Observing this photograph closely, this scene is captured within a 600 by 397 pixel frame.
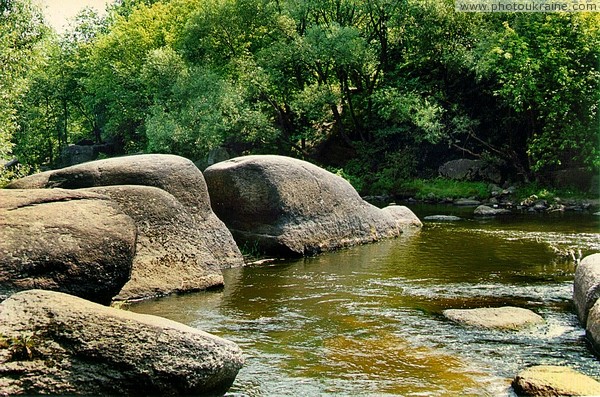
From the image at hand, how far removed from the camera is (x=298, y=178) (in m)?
17.2

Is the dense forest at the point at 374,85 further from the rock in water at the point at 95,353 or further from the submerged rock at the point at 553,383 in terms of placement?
the submerged rock at the point at 553,383

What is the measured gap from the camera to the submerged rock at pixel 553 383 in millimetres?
6719

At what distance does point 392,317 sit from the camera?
34.1 feet

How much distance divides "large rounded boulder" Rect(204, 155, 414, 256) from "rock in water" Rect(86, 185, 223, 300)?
135 inches

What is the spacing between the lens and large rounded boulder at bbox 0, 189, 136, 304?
9016mm

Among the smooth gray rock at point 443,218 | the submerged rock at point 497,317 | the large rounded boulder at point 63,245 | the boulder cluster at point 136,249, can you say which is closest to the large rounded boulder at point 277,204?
the boulder cluster at point 136,249

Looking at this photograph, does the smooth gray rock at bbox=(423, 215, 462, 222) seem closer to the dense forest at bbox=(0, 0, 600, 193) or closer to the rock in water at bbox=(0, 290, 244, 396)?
the dense forest at bbox=(0, 0, 600, 193)

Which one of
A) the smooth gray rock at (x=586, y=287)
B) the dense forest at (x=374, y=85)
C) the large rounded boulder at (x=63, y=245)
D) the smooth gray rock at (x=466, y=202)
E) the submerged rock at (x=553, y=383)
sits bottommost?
the submerged rock at (x=553, y=383)

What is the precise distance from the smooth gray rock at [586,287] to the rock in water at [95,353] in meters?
5.79

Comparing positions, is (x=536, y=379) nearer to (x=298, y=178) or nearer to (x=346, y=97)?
(x=298, y=178)

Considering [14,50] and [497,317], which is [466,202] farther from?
[497,317]

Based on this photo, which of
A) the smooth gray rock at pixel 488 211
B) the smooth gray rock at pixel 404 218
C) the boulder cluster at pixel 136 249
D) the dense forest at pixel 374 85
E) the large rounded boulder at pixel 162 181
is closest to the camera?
the boulder cluster at pixel 136 249

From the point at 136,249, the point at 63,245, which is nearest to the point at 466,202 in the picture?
the point at 136,249

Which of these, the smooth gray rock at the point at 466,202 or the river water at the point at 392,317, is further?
the smooth gray rock at the point at 466,202
